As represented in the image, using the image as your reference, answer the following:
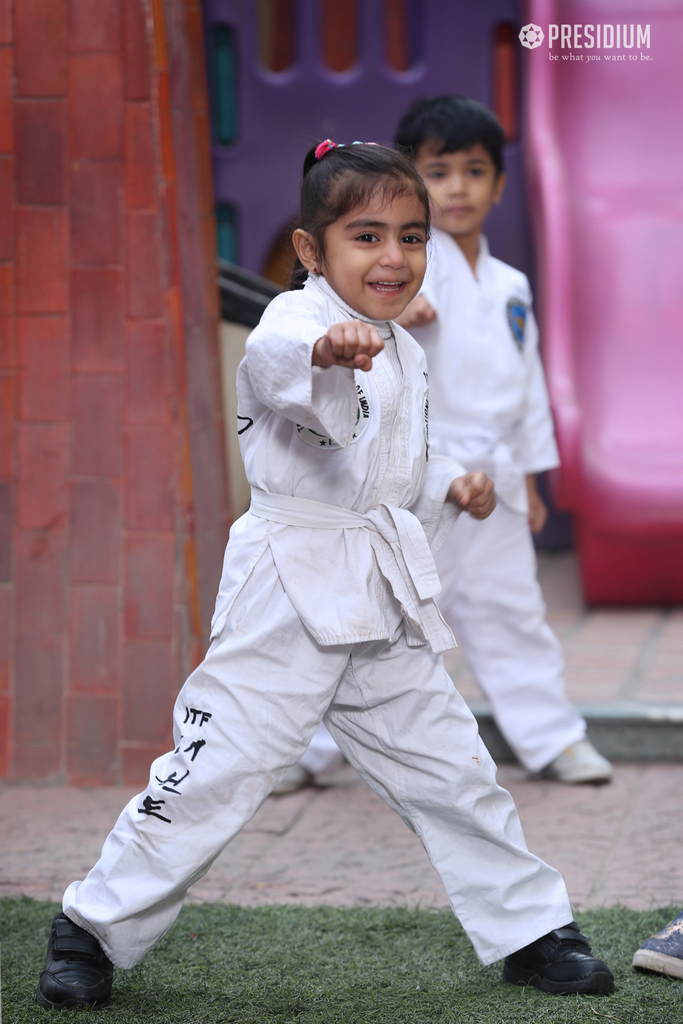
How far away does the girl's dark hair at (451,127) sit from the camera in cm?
312

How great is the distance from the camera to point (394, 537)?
205 centimetres

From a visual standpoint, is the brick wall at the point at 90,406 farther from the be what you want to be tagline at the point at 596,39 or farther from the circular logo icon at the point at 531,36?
the circular logo icon at the point at 531,36

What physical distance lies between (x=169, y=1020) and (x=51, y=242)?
2.01m

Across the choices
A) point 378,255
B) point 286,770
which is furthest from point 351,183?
point 286,770

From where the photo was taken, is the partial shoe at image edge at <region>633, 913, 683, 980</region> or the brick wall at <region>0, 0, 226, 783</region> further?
the brick wall at <region>0, 0, 226, 783</region>

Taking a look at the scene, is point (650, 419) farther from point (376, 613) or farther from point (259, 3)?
point (376, 613)

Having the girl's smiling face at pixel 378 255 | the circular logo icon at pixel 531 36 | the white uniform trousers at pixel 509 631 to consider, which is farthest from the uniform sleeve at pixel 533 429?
the circular logo icon at pixel 531 36

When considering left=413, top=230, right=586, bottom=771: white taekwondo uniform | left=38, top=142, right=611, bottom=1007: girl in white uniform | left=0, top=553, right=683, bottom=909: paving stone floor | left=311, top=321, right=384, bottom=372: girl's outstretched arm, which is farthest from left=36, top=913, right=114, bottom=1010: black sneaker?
left=413, top=230, right=586, bottom=771: white taekwondo uniform

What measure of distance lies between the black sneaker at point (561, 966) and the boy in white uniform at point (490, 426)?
3.84 ft

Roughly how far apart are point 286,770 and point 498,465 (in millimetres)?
1288

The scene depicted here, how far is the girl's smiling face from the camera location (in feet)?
6.44

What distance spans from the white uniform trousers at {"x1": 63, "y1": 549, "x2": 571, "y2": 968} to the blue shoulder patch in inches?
51.8

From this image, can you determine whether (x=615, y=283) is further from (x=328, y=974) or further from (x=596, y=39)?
(x=328, y=974)

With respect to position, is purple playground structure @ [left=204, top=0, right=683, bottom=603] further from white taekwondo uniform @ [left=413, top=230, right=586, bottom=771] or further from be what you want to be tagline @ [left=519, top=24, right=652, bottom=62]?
white taekwondo uniform @ [left=413, top=230, right=586, bottom=771]
